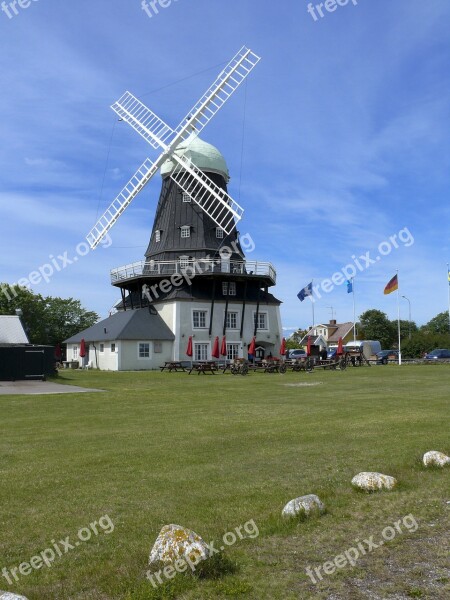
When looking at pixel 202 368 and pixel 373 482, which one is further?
pixel 202 368

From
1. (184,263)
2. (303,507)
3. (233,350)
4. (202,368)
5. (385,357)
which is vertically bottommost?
(303,507)

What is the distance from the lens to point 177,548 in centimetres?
487

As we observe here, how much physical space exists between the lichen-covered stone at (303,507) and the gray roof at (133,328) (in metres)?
37.6

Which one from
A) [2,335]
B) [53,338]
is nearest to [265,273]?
[2,335]

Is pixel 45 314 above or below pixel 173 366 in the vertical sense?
above

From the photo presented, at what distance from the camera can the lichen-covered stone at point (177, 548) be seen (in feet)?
15.9

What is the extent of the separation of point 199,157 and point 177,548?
1790 inches

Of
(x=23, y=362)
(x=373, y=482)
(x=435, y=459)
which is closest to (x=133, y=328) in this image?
(x=23, y=362)

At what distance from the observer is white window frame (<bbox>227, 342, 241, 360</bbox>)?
1826 inches

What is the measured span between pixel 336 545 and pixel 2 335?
107ft

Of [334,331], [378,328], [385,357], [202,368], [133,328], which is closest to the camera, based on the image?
[202,368]

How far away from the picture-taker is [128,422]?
14.0m

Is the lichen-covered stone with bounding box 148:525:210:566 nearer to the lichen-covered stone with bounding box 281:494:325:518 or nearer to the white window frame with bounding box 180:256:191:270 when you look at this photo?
the lichen-covered stone with bounding box 281:494:325:518

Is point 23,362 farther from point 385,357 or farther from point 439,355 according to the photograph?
point 439,355
